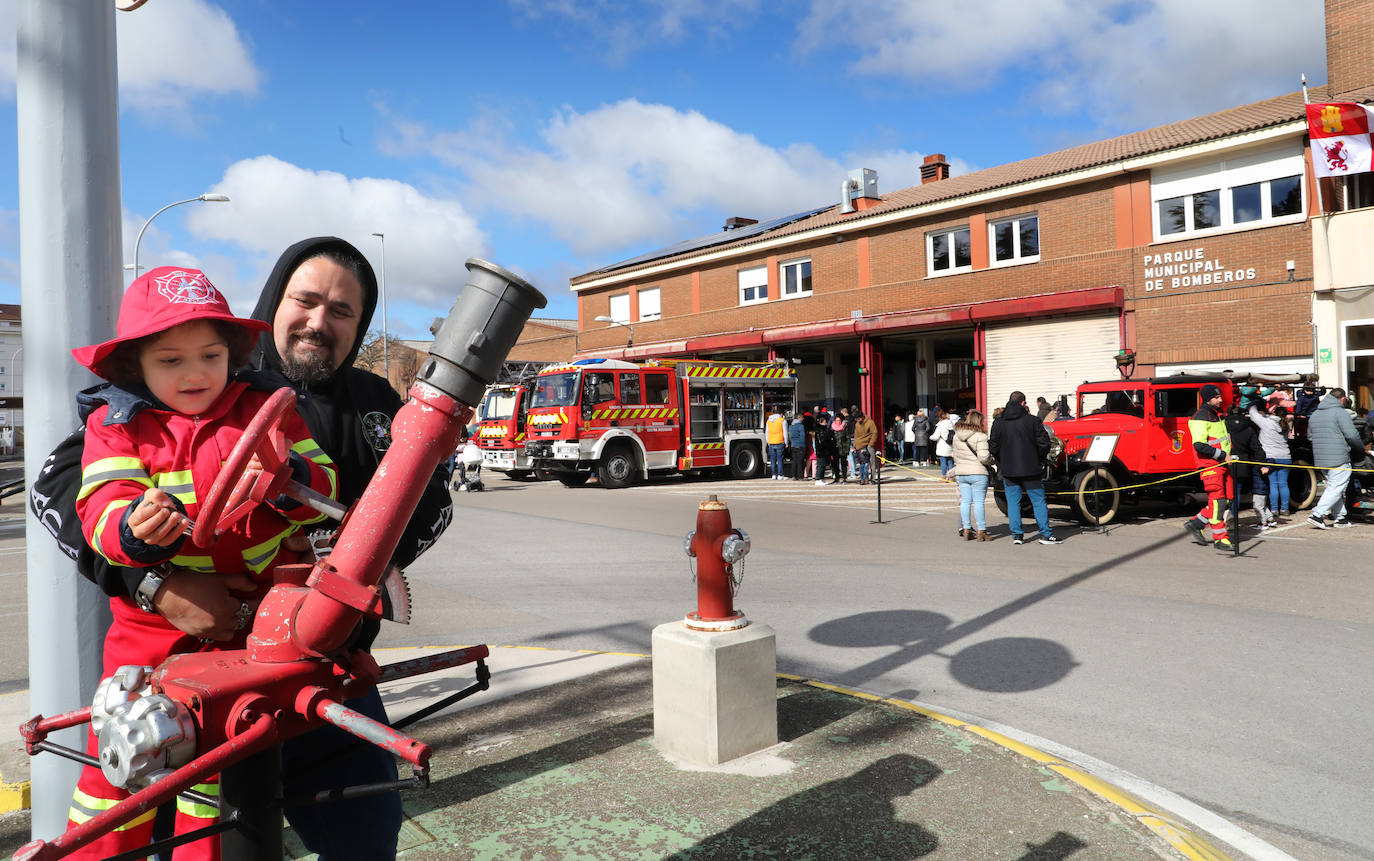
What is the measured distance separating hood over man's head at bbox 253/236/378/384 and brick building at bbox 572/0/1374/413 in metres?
20.2

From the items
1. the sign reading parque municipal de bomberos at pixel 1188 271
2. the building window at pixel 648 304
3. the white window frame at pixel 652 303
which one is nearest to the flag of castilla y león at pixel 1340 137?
the sign reading parque municipal de bomberos at pixel 1188 271

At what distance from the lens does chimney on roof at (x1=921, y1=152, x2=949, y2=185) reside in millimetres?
30328

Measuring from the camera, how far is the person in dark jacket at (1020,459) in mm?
11078

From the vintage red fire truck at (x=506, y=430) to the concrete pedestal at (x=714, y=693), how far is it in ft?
57.9

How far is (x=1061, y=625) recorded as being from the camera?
6762 millimetres

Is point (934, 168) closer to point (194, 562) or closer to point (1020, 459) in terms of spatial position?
point (1020, 459)

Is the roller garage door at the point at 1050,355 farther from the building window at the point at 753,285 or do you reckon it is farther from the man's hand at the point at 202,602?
the man's hand at the point at 202,602

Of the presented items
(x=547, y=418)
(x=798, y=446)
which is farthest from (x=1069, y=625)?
(x=798, y=446)

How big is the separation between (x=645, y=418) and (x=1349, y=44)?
52.2ft

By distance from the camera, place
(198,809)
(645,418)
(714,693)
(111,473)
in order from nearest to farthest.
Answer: (111,473), (198,809), (714,693), (645,418)

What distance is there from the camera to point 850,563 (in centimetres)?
966

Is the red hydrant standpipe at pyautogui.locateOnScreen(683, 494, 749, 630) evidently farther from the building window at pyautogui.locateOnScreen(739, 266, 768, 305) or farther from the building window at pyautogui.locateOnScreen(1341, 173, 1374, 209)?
the building window at pyautogui.locateOnScreen(739, 266, 768, 305)

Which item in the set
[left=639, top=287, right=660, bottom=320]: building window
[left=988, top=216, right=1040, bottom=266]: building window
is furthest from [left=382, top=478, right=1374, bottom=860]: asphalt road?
[left=639, top=287, right=660, bottom=320]: building window

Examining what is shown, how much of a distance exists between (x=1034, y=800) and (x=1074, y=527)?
393 inches
